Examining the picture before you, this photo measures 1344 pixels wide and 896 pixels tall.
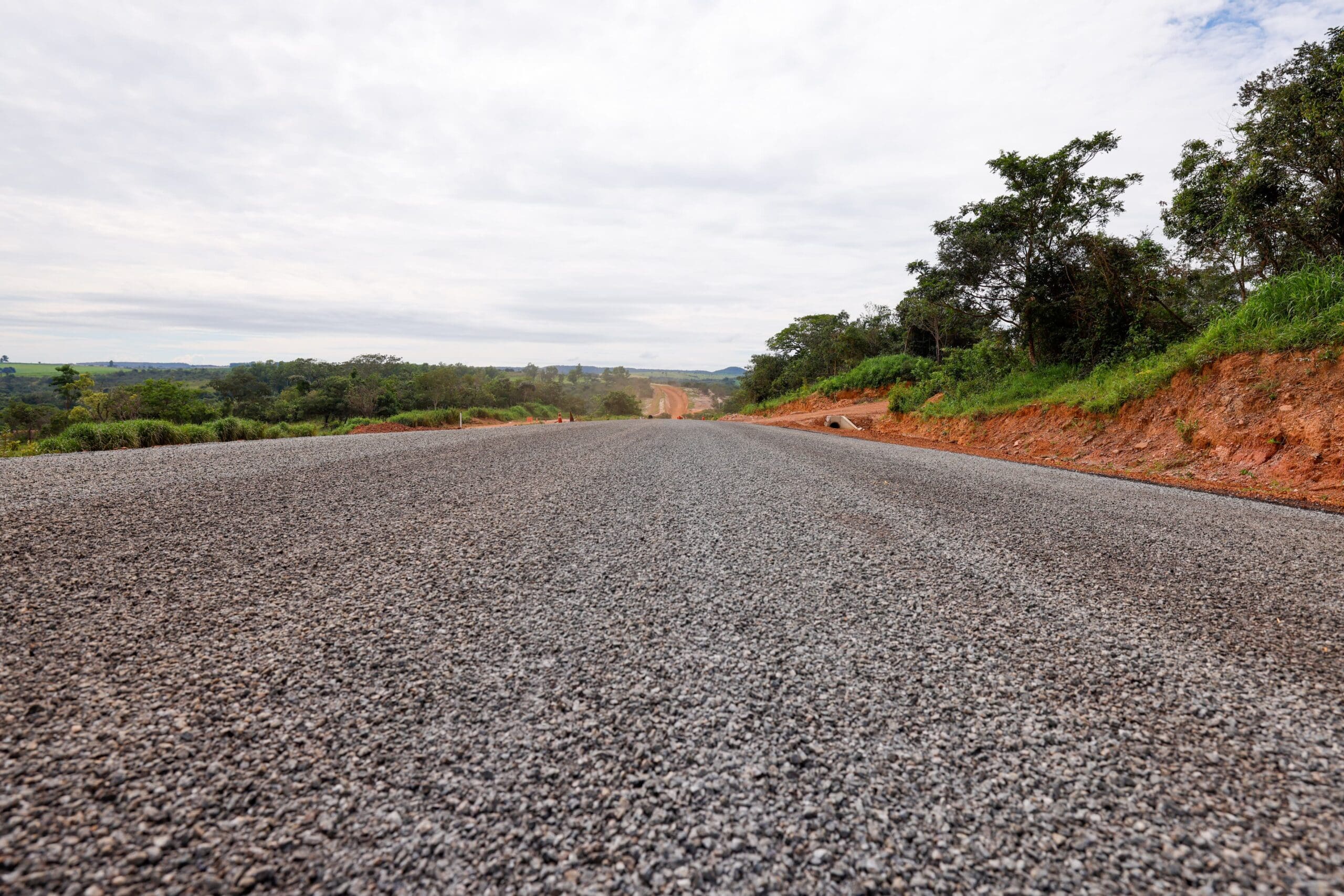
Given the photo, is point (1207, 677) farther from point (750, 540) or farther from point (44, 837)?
point (44, 837)

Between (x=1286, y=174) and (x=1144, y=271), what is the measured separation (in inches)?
133

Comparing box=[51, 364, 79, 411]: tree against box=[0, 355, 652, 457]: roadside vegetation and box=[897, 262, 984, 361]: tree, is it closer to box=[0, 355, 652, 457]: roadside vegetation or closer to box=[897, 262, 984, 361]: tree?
box=[0, 355, 652, 457]: roadside vegetation

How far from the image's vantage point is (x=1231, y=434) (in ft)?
23.8

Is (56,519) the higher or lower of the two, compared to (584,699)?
higher

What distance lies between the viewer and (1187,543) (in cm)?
365

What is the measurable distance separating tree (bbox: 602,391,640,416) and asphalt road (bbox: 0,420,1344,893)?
44.9 metres

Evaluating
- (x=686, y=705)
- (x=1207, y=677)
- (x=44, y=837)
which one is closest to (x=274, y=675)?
(x=44, y=837)

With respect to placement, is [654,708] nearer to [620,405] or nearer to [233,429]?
[233,429]

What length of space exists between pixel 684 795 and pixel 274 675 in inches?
59.9

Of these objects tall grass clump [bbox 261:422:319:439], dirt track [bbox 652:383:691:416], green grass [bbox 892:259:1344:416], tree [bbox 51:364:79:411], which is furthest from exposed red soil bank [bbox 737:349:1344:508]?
tree [bbox 51:364:79:411]

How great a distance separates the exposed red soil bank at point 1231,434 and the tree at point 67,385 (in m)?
53.3

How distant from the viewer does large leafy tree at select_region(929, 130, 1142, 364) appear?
1250cm

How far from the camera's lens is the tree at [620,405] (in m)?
49.8

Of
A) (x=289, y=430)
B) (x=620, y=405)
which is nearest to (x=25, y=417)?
(x=289, y=430)
